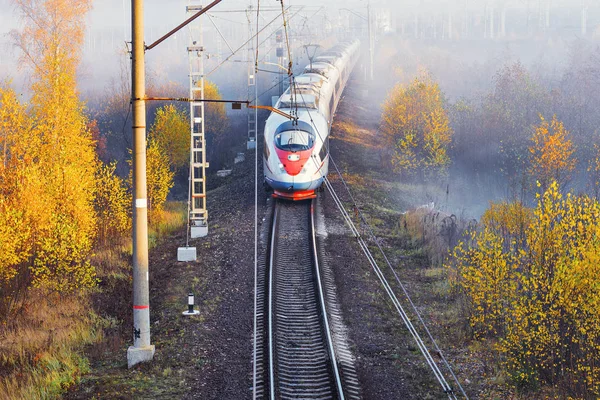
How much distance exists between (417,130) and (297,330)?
34275 mm

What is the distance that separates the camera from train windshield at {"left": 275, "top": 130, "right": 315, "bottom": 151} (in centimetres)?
2339

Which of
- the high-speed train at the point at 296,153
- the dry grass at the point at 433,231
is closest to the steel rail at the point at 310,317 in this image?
the high-speed train at the point at 296,153

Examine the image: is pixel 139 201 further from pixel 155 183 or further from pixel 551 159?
pixel 551 159

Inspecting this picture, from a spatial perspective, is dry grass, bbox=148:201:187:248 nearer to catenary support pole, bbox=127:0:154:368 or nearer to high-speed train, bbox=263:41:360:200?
high-speed train, bbox=263:41:360:200

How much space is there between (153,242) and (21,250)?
4833mm

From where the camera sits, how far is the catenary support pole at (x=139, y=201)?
12789mm

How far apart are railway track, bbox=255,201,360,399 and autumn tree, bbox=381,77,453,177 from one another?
21642mm

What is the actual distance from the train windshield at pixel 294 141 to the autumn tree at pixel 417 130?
17.4 m

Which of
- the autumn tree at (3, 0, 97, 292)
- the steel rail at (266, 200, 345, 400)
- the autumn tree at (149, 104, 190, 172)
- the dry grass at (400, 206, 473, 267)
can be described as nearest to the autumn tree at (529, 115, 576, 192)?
the dry grass at (400, 206, 473, 267)

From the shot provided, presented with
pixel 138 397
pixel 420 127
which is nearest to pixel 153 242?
pixel 138 397

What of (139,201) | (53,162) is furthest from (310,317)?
(53,162)

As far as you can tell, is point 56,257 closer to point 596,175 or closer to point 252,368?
point 252,368

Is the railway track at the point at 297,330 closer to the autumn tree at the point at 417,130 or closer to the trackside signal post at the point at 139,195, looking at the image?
the trackside signal post at the point at 139,195

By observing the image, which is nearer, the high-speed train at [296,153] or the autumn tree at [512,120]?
the high-speed train at [296,153]
